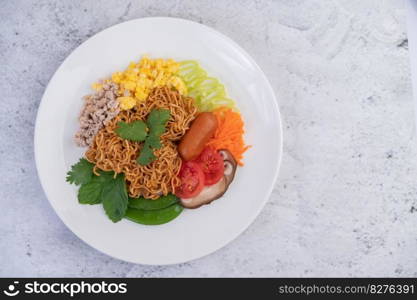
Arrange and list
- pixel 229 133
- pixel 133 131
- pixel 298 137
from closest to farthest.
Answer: pixel 133 131 → pixel 229 133 → pixel 298 137

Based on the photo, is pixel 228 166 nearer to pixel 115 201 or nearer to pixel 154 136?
pixel 154 136

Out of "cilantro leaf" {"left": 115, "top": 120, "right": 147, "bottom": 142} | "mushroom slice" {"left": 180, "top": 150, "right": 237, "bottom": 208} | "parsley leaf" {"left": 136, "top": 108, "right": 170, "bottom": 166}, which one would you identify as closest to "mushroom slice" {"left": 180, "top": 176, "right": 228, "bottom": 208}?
"mushroom slice" {"left": 180, "top": 150, "right": 237, "bottom": 208}

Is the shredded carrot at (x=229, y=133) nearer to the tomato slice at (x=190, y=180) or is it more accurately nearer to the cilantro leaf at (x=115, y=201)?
the tomato slice at (x=190, y=180)

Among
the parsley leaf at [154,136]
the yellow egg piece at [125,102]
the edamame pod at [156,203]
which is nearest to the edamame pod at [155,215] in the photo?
the edamame pod at [156,203]

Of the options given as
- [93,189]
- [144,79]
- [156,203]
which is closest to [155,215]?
[156,203]

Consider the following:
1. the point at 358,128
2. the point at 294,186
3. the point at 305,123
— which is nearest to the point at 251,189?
the point at 294,186

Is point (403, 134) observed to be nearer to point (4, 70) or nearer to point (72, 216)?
point (72, 216)
